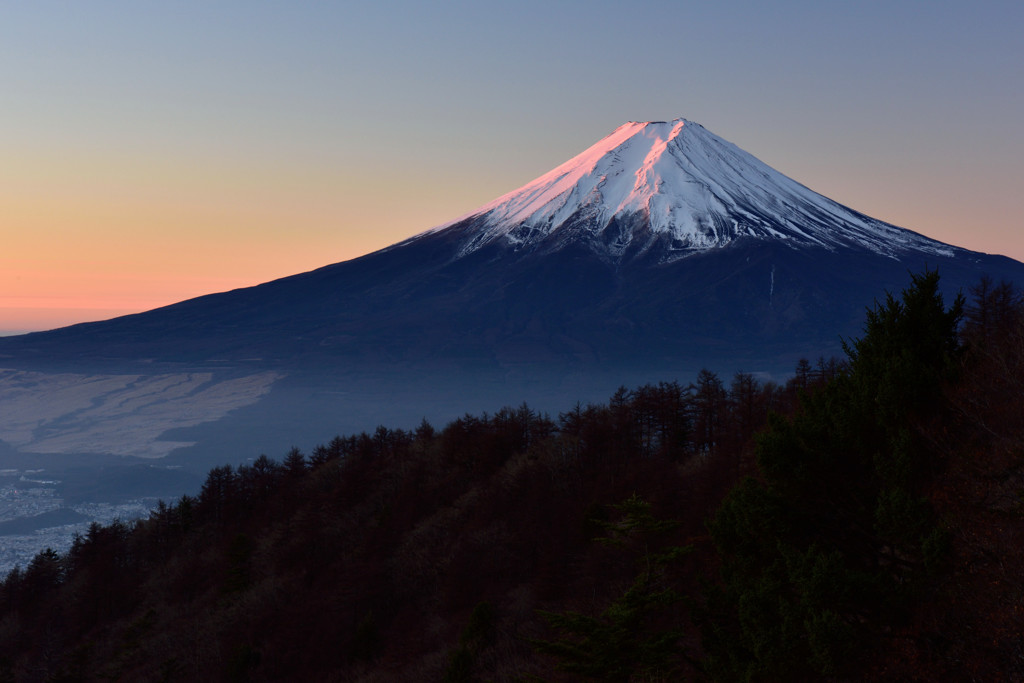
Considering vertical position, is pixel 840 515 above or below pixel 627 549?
above

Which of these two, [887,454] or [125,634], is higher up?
[887,454]

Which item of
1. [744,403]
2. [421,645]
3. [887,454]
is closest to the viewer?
[887,454]

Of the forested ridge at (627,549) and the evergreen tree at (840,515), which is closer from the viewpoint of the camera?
the forested ridge at (627,549)

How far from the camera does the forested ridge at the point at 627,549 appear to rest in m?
15.0

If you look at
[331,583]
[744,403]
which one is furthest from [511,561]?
[744,403]

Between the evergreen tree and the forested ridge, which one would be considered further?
the evergreen tree

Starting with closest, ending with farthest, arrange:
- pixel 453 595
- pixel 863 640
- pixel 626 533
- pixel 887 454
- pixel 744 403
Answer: pixel 863 640, pixel 887 454, pixel 626 533, pixel 453 595, pixel 744 403

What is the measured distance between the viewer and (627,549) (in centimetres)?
2614

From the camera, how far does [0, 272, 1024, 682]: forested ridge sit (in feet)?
49.1

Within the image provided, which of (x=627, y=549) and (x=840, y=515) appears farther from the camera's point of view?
(x=627, y=549)

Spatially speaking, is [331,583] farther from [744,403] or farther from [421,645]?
[744,403]

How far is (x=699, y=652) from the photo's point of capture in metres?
24.3

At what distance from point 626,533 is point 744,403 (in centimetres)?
3131

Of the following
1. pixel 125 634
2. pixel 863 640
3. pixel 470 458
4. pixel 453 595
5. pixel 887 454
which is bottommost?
pixel 125 634
